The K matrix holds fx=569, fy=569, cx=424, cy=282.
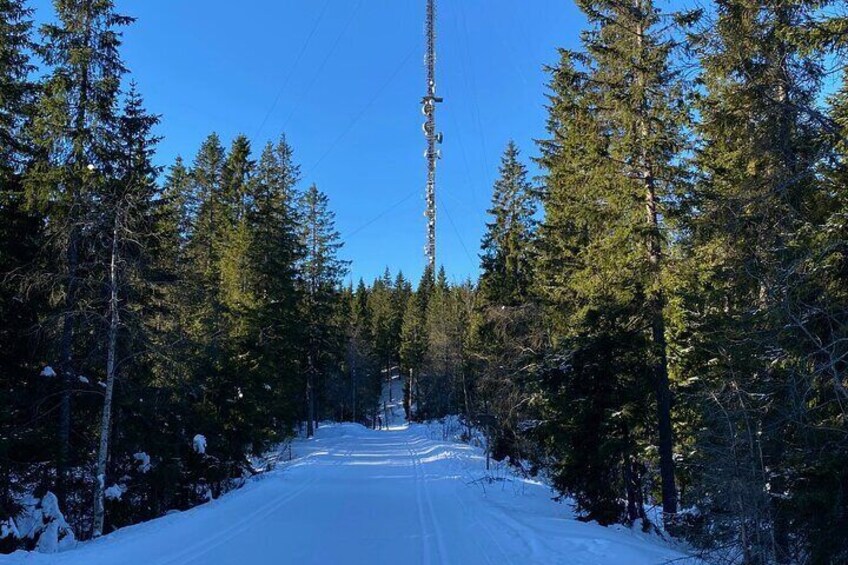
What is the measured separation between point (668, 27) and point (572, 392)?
9139 millimetres

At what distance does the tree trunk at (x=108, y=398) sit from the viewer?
44.2ft

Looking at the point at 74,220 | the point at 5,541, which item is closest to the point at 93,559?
the point at 5,541

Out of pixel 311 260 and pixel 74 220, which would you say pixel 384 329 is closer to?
pixel 311 260

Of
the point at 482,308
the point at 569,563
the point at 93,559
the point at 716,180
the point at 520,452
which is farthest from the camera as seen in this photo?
the point at 482,308

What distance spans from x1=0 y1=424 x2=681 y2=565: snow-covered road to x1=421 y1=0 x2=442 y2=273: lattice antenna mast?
3335 cm

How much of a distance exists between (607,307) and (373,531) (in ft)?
24.5

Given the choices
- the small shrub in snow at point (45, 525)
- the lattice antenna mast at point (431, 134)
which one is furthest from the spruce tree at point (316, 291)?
the small shrub in snow at point (45, 525)

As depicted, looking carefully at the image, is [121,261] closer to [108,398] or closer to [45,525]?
[108,398]

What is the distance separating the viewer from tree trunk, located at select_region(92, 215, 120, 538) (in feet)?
44.2

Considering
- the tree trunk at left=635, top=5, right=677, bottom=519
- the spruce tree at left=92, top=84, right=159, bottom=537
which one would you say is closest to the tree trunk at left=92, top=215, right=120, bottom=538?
the spruce tree at left=92, top=84, right=159, bottom=537

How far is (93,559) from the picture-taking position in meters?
8.84

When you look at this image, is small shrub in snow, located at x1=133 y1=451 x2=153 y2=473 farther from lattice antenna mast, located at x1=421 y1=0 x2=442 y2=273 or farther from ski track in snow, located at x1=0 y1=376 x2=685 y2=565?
lattice antenna mast, located at x1=421 y1=0 x2=442 y2=273

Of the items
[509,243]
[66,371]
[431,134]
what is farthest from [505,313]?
[431,134]

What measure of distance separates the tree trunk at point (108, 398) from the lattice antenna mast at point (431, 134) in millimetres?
35216
